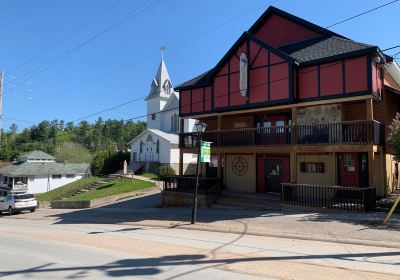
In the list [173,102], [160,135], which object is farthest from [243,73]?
[173,102]

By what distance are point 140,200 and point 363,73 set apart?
57.6 feet

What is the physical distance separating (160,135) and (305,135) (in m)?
25.5

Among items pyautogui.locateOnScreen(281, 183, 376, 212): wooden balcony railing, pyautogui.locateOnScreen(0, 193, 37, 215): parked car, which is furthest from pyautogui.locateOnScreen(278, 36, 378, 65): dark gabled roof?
pyautogui.locateOnScreen(0, 193, 37, 215): parked car

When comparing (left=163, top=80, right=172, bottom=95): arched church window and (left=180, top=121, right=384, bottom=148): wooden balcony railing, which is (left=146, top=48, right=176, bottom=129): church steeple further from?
(left=180, top=121, right=384, bottom=148): wooden balcony railing

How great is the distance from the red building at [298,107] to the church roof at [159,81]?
29990mm

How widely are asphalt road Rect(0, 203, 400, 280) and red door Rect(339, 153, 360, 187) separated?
929 cm

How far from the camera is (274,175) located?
76.5 ft

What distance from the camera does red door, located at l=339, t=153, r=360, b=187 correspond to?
19.9 m

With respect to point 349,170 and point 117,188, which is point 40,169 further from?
point 349,170

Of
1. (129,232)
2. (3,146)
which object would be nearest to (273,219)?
(129,232)

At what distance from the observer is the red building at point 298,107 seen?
1812cm

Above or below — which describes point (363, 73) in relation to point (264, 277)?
above

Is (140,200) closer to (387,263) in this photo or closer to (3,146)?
(387,263)

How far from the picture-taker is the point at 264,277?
7.43 meters
